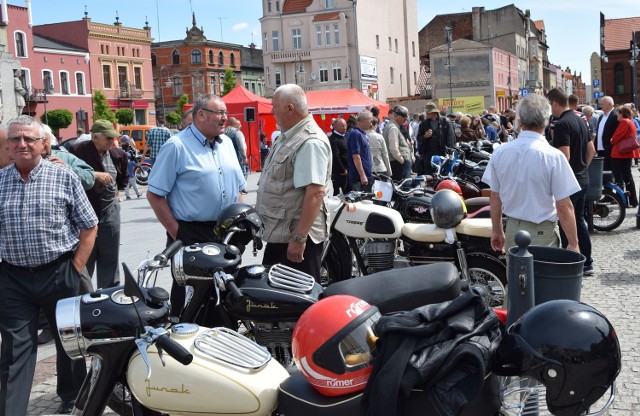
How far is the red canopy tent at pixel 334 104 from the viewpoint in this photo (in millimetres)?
28734

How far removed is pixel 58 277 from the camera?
415 cm

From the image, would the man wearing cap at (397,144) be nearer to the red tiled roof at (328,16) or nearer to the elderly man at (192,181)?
the elderly man at (192,181)

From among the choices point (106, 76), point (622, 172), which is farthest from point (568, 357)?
point (106, 76)

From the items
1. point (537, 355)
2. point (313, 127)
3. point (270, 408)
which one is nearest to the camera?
point (537, 355)

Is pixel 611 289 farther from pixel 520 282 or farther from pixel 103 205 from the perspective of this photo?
pixel 103 205

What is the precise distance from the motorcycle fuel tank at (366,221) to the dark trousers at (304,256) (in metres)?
1.58

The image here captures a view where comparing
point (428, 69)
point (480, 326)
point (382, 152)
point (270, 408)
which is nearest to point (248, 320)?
point (270, 408)

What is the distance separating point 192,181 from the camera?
5.02m

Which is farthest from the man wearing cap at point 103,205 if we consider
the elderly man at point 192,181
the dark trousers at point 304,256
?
the dark trousers at point 304,256

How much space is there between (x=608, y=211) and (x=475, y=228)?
18.0ft

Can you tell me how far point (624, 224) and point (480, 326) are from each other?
981cm

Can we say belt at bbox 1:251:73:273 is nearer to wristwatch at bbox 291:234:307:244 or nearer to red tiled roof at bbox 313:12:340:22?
wristwatch at bbox 291:234:307:244

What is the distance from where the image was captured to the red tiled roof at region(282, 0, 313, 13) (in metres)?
70.9

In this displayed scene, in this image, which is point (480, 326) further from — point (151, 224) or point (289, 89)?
point (151, 224)
